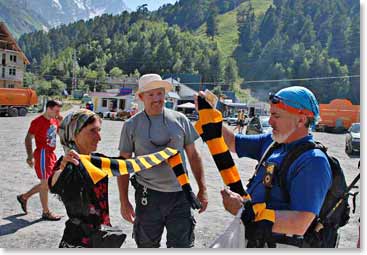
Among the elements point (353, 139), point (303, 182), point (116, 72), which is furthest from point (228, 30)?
point (303, 182)

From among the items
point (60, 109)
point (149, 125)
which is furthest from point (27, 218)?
point (149, 125)

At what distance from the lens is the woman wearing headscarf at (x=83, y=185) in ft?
5.54

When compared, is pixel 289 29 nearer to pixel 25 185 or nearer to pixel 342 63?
pixel 342 63

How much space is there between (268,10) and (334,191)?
2511 millimetres

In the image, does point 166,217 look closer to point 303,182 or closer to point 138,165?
point 138,165

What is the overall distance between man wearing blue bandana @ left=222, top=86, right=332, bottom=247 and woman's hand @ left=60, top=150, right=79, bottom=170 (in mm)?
627

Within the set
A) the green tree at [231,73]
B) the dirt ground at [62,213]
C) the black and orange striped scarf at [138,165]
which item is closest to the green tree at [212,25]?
the green tree at [231,73]

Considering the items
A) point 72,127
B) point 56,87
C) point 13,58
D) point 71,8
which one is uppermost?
point 71,8

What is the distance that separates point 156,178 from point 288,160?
966 mm

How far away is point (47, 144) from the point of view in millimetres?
3828

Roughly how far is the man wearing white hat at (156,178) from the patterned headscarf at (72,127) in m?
0.51

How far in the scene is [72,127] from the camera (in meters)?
1.82

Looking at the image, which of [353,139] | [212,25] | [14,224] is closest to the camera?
[353,139]

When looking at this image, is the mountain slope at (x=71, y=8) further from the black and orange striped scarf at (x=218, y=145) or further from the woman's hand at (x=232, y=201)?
the woman's hand at (x=232, y=201)
